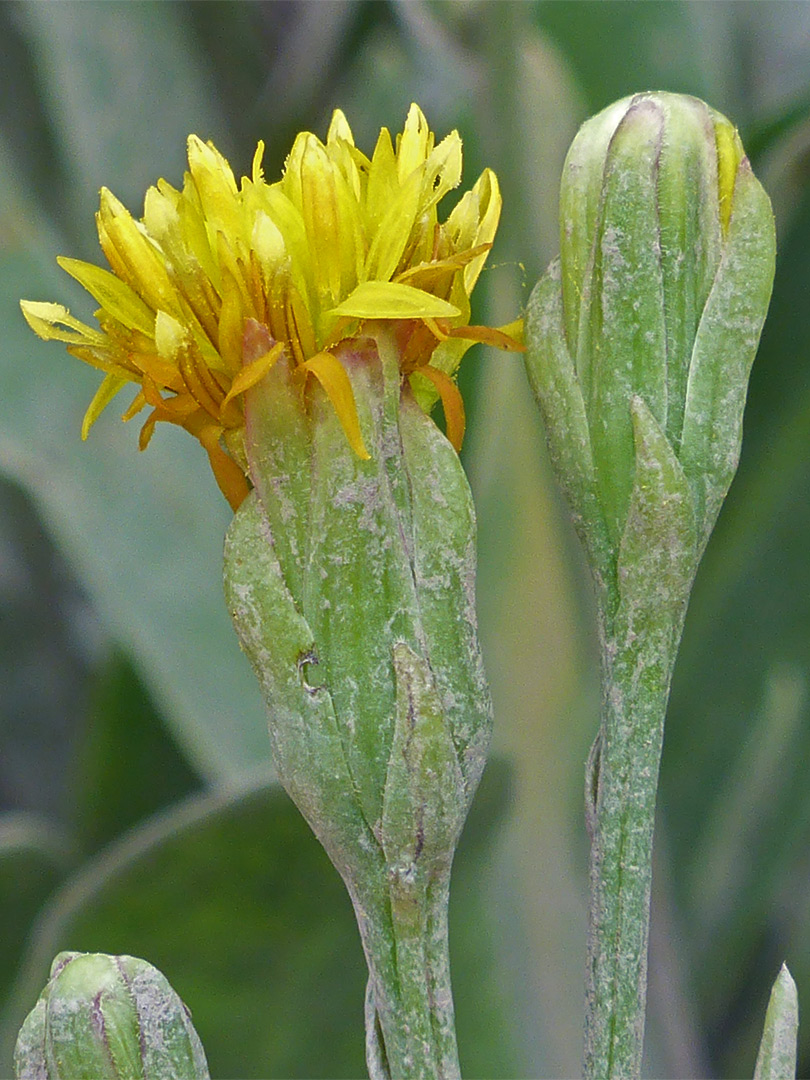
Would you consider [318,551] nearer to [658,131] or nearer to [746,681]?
[658,131]

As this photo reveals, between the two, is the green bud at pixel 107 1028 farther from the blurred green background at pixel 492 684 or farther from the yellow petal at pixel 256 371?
the blurred green background at pixel 492 684

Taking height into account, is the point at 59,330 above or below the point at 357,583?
above

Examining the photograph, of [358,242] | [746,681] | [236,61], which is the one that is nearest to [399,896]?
[358,242]

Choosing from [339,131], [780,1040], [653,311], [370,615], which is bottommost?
[780,1040]

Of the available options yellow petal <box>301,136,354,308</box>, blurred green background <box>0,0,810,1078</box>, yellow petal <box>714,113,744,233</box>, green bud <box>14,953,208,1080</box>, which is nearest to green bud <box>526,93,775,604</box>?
yellow petal <box>714,113,744,233</box>

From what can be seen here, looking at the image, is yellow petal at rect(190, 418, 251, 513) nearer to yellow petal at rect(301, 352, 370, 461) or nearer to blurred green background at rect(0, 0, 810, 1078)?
yellow petal at rect(301, 352, 370, 461)

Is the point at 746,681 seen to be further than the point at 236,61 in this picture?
No

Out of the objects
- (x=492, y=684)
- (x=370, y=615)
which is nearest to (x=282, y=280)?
(x=370, y=615)

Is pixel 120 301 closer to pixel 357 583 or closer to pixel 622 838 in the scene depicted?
pixel 357 583
